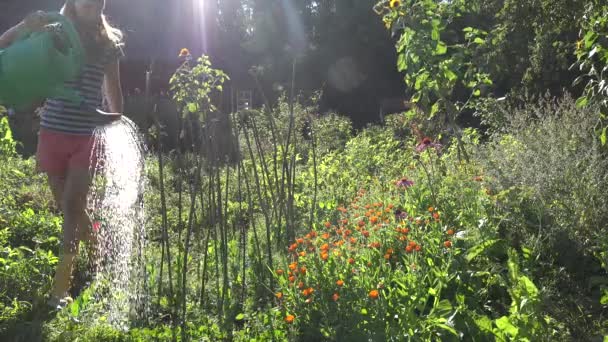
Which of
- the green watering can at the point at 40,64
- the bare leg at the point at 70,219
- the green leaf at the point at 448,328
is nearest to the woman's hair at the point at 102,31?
the green watering can at the point at 40,64

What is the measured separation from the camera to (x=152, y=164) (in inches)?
266

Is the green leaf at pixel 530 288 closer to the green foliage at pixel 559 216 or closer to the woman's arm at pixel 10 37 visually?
the green foliage at pixel 559 216

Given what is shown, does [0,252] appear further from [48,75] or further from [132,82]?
[132,82]

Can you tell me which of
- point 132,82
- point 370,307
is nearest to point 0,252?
point 370,307

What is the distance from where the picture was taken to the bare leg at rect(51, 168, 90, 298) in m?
2.87

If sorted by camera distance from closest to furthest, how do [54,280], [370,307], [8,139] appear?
[370,307], [54,280], [8,139]

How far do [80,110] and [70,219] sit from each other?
0.57 m

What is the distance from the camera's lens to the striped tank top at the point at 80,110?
293 cm

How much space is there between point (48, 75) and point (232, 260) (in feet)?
4.86

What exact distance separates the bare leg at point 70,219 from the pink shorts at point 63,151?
5 cm

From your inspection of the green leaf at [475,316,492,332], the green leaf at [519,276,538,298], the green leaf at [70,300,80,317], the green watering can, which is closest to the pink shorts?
the green watering can

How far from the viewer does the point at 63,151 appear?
117 inches

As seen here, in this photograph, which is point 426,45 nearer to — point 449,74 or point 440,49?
point 440,49

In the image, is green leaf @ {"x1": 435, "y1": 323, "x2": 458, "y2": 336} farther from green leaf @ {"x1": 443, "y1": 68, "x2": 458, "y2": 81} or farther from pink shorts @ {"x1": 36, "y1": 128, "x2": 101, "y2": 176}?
green leaf @ {"x1": 443, "y1": 68, "x2": 458, "y2": 81}
